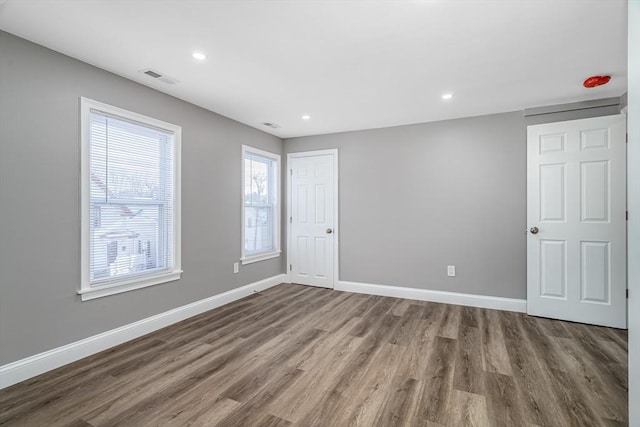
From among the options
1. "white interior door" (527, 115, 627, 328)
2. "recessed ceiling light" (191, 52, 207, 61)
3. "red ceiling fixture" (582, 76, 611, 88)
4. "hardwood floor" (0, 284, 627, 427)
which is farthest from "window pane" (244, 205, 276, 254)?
"red ceiling fixture" (582, 76, 611, 88)

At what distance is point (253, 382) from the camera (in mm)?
2137

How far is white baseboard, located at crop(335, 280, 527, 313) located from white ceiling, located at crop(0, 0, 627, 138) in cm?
235

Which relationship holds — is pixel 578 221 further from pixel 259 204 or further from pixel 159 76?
pixel 159 76

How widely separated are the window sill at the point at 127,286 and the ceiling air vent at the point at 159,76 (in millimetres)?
1906

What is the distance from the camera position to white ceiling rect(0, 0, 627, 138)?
1.85 meters

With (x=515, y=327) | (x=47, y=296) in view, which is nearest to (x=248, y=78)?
(x=47, y=296)

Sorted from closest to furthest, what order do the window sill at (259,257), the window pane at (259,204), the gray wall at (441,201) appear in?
the gray wall at (441,201), the window sill at (259,257), the window pane at (259,204)

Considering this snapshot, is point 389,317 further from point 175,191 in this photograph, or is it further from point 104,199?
point 104,199

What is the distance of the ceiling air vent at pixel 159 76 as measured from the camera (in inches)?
105

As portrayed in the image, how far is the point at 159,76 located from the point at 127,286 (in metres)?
1.97

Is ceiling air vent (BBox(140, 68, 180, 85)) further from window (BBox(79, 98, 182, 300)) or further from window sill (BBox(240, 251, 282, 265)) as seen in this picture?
window sill (BBox(240, 251, 282, 265))

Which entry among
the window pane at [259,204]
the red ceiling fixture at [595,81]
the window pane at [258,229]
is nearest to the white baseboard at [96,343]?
the window pane at [258,229]

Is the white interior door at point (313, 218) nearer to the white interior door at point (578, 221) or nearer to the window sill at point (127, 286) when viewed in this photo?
the window sill at point (127, 286)

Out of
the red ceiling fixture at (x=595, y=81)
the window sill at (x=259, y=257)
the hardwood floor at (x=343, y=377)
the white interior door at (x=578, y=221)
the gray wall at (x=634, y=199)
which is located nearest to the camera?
the gray wall at (x=634, y=199)
